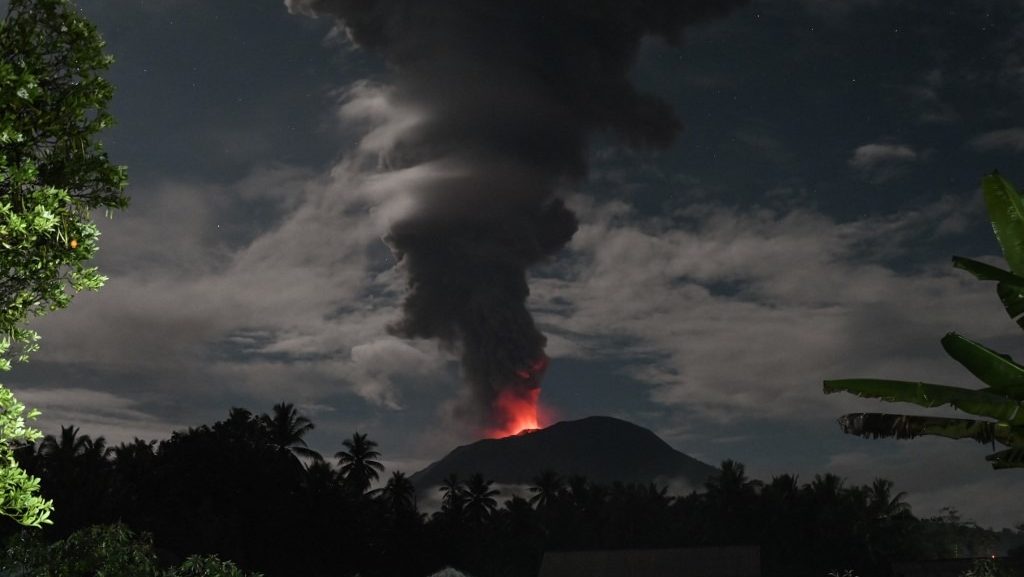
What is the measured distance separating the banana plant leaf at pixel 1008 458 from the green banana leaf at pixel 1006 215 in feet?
5.04

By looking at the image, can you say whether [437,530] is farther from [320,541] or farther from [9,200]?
[9,200]

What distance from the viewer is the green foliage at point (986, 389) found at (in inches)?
290

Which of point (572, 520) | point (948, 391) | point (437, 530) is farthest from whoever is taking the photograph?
point (572, 520)

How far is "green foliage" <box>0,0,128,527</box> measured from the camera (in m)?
8.94

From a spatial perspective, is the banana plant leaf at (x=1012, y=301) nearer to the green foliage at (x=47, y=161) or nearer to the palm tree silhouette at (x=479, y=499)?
the green foliage at (x=47, y=161)

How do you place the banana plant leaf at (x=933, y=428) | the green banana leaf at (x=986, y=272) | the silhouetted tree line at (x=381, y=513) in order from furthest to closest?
the silhouetted tree line at (x=381, y=513) < the banana plant leaf at (x=933, y=428) < the green banana leaf at (x=986, y=272)

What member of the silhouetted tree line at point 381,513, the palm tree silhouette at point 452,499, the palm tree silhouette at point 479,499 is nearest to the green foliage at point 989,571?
the silhouetted tree line at point 381,513

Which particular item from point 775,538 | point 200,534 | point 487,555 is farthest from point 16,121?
point 775,538

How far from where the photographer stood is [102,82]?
410 inches

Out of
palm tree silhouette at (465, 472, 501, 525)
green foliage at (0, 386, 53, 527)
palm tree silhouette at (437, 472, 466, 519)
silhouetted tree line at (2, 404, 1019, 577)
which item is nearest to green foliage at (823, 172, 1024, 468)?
green foliage at (0, 386, 53, 527)

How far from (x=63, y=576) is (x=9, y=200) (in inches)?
541

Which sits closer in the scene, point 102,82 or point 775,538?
point 102,82

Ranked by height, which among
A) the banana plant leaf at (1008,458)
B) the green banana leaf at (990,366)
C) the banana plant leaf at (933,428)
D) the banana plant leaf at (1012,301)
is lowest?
the banana plant leaf at (1008,458)

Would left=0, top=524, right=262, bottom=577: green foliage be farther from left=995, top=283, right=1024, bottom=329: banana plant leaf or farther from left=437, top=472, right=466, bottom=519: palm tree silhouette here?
left=437, top=472, right=466, bottom=519: palm tree silhouette
